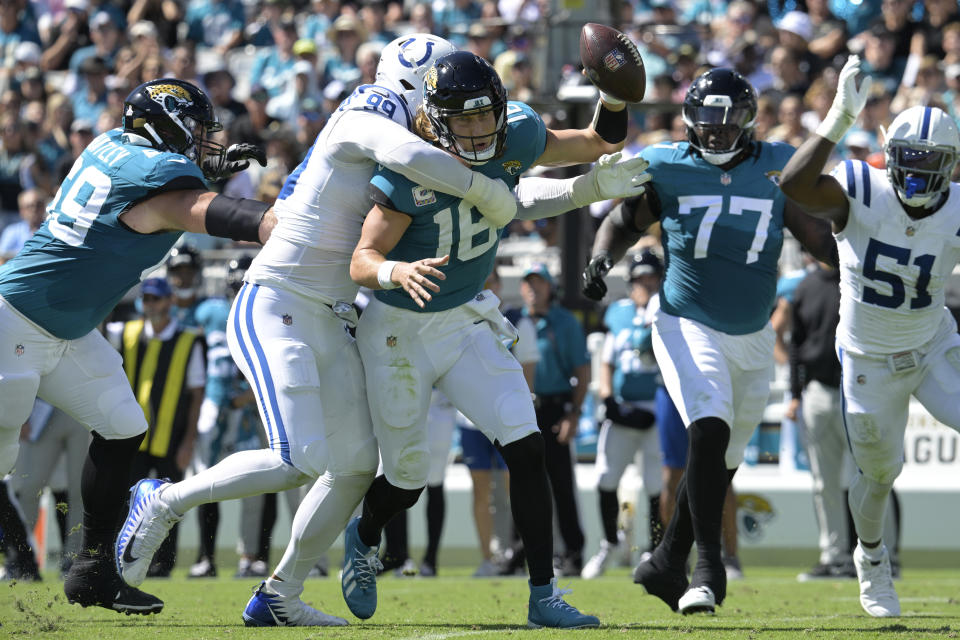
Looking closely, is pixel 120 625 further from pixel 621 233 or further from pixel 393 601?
pixel 621 233

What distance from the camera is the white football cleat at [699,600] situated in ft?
18.2

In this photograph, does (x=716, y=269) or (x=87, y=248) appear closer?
(x=87, y=248)

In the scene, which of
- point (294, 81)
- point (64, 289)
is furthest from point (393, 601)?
point (294, 81)

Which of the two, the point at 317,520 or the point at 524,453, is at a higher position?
the point at 524,453

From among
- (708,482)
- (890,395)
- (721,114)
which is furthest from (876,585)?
(721,114)

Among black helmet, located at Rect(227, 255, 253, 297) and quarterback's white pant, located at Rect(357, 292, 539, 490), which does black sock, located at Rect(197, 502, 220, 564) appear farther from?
quarterback's white pant, located at Rect(357, 292, 539, 490)

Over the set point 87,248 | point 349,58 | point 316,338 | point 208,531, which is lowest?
point 208,531

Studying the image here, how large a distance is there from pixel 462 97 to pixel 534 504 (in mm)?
1459

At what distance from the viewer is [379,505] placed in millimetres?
5414

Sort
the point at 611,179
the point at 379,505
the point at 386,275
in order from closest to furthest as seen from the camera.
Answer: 1. the point at 386,275
2. the point at 611,179
3. the point at 379,505

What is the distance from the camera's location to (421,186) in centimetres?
491

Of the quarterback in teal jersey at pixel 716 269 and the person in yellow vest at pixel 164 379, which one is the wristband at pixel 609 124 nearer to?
the quarterback in teal jersey at pixel 716 269

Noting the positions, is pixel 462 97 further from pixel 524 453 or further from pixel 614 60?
pixel 524 453

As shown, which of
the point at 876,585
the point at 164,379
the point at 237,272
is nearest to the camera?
the point at 876,585
